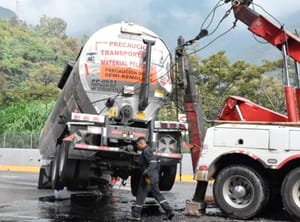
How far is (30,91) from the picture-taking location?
4900 cm

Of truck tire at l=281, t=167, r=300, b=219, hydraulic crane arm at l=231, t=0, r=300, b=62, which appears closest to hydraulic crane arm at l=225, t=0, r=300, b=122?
hydraulic crane arm at l=231, t=0, r=300, b=62

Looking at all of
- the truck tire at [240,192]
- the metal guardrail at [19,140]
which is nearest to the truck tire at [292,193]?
the truck tire at [240,192]

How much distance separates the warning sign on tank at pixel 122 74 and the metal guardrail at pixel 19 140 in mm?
17021

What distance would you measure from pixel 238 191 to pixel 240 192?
0.04 metres

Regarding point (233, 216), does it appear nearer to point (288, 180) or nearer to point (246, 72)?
point (288, 180)

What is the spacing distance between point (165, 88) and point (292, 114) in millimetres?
2813

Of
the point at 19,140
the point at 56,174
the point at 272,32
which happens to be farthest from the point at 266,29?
the point at 19,140

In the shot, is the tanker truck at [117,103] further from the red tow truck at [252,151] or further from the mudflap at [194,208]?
the mudflap at [194,208]

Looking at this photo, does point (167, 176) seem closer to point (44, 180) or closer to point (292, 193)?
point (292, 193)

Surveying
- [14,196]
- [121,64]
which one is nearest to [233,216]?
[121,64]

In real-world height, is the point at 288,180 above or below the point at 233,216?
above

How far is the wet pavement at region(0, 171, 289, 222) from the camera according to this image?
10.1m

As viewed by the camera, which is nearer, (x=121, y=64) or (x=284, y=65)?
(x=284, y=65)

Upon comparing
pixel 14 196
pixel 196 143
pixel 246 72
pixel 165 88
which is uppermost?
pixel 246 72
